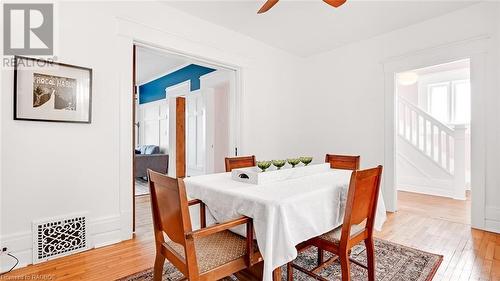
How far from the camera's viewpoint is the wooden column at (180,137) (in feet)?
20.6

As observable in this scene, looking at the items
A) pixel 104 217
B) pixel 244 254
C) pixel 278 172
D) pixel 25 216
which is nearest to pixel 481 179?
pixel 278 172

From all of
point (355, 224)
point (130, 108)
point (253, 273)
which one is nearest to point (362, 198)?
point (355, 224)

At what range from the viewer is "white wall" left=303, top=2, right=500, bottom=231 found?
2.86 m

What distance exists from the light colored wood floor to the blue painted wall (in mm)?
3084

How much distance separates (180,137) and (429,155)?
5.26 m

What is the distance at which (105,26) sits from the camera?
2.54 meters

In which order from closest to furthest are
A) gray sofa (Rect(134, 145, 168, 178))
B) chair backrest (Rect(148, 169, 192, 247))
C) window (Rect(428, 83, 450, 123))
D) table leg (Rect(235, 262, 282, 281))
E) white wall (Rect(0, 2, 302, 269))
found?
chair backrest (Rect(148, 169, 192, 247)), table leg (Rect(235, 262, 282, 281)), white wall (Rect(0, 2, 302, 269)), gray sofa (Rect(134, 145, 168, 178)), window (Rect(428, 83, 450, 123))

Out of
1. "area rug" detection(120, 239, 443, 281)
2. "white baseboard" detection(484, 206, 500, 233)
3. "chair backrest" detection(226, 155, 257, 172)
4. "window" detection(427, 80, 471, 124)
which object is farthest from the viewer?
"window" detection(427, 80, 471, 124)

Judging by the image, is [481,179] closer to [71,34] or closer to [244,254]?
[244,254]

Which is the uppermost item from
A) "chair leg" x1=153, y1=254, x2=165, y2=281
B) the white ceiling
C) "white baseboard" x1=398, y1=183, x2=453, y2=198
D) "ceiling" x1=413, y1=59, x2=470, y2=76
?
the white ceiling

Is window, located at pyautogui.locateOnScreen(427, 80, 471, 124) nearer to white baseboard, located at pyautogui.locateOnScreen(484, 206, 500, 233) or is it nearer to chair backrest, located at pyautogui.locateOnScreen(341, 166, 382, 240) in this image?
white baseboard, located at pyautogui.locateOnScreen(484, 206, 500, 233)

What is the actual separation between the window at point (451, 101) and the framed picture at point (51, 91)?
6.65m

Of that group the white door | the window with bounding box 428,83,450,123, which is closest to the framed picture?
the white door

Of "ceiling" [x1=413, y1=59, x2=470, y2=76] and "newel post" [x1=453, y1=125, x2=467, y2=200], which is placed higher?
"ceiling" [x1=413, y1=59, x2=470, y2=76]
